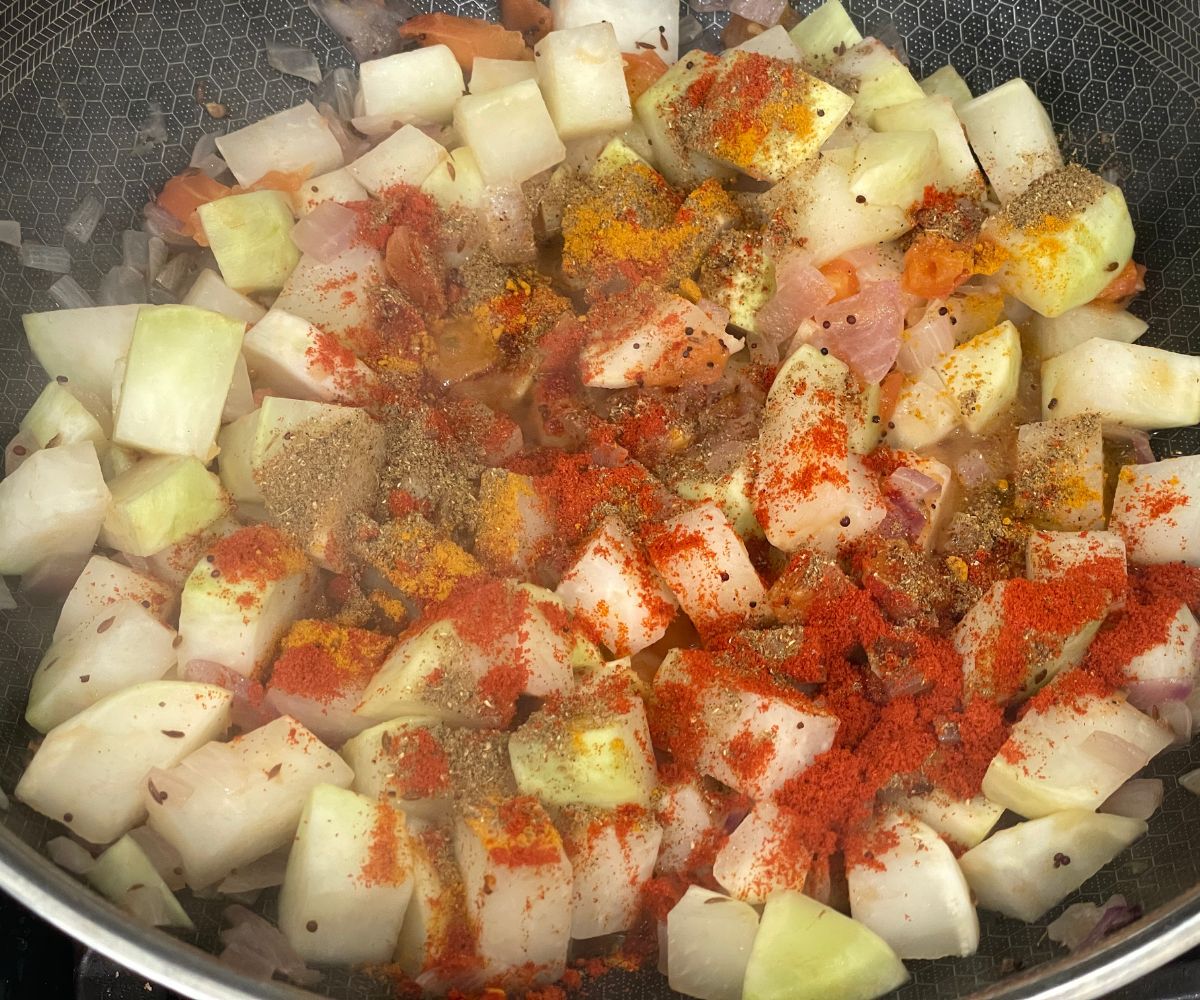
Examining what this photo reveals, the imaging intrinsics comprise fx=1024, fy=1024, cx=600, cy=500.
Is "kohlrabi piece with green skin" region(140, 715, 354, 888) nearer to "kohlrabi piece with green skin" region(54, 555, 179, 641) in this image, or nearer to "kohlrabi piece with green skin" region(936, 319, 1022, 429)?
"kohlrabi piece with green skin" region(54, 555, 179, 641)

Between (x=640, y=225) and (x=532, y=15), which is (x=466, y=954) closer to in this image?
(x=640, y=225)

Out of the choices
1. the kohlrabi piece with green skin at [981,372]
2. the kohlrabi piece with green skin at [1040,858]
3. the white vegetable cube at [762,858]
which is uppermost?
the kohlrabi piece with green skin at [981,372]

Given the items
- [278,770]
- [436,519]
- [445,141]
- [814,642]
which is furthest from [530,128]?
[278,770]

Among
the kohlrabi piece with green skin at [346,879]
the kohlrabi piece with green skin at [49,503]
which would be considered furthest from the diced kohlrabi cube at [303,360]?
the kohlrabi piece with green skin at [346,879]

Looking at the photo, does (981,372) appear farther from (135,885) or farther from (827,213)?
(135,885)

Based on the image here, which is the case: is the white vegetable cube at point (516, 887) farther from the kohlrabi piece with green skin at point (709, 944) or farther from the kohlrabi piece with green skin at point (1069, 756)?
the kohlrabi piece with green skin at point (1069, 756)

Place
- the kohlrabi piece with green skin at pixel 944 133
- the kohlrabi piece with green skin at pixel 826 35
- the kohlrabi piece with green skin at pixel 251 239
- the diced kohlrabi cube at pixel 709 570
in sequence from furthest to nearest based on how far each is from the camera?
the kohlrabi piece with green skin at pixel 826 35 < the kohlrabi piece with green skin at pixel 944 133 < the kohlrabi piece with green skin at pixel 251 239 < the diced kohlrabi cube at pixel 709 570
